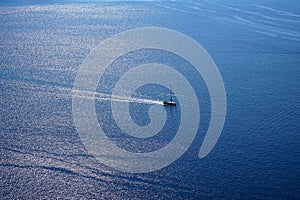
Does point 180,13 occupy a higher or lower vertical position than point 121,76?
higher

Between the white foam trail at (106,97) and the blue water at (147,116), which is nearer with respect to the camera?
the blue water at (147,116)

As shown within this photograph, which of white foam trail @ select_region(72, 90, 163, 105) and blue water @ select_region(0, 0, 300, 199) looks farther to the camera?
white foam trail @ select_region(72, 90, 163, 105)

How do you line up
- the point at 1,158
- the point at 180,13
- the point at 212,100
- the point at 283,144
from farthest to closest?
the point at 180,13
the point at 212,100
the point at 283,144
the point at 1,158

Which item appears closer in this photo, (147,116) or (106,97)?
(147,116)

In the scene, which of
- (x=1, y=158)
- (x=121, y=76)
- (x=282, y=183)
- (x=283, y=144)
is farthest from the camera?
(x=121, y=76)

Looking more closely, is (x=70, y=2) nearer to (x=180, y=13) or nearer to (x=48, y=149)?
(x=180, y=13)

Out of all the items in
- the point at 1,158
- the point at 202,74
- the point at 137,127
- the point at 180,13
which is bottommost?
the point at 1,158

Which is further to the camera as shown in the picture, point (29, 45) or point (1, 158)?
point (29, 45)

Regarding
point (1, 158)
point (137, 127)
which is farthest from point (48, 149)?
point (137, 127)
